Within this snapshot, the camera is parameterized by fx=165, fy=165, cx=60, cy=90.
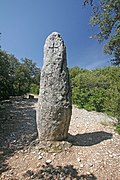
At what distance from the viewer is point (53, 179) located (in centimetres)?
353

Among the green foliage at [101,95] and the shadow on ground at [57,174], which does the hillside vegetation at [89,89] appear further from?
the shadow on ground at [57,174]

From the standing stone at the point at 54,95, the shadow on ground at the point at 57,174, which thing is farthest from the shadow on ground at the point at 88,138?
the shadow on ground at the point at 57,174

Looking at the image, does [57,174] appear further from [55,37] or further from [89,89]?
[89,89]

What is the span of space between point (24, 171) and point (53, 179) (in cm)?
73

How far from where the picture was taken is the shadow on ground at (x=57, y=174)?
3588 millimetres

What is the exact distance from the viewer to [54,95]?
15.4 feet

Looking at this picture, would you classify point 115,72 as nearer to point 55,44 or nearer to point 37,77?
point 55,44

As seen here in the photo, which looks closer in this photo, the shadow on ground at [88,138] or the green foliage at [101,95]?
the shadow on ground at [88,138]

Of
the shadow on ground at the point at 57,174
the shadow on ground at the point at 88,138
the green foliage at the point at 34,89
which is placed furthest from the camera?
the green foliage at the point at 34,89

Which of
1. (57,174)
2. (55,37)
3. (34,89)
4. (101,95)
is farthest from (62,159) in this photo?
(34,89)

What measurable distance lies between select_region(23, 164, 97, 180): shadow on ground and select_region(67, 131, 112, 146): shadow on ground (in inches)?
48.5

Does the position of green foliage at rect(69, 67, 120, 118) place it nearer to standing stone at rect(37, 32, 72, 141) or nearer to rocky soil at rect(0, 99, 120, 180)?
rocky soil at rect(0, 99, 120, 180)

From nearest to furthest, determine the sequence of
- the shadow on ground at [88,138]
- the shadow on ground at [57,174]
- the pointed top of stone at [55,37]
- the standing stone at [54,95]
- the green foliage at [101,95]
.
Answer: the shadow on ground at [57,174], the standing stone at [54,95], the pointed top of stone at [55,37], the shadow on ground at [88,138], the green foliage at [101,95]

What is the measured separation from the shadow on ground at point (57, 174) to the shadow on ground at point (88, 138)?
1233mm
